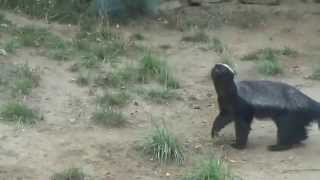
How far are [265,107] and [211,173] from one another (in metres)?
1.24

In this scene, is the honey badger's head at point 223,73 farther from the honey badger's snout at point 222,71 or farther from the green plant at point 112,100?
the green plant at point 112,100

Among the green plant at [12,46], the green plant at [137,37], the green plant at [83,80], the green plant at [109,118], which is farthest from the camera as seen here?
the green plant at [137,37]

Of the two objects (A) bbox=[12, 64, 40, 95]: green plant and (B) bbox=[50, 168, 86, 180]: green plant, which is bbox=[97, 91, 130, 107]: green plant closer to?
(A) bbox=[12, 64, 40, 95]: green plant

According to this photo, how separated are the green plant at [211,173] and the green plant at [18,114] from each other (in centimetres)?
204

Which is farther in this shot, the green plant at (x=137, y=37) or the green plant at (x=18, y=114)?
the green plant at (x=137, y=37)

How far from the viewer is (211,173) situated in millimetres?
6352

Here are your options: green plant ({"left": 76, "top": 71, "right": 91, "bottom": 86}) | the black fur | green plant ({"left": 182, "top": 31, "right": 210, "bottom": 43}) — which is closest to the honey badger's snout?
the black fur

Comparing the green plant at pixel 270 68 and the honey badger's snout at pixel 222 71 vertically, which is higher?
the honey badger's snout at pixel 222 71

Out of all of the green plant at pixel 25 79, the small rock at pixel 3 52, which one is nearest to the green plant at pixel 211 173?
the green plant at pixel 25 79

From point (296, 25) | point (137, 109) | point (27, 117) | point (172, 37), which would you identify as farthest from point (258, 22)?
point (27, 117)

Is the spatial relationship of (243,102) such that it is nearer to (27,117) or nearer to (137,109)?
(137,109)

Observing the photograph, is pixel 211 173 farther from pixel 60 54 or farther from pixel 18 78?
pixel 60 54

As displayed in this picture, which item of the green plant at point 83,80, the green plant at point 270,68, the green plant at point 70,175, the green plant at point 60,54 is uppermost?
the green plant at point 70,175

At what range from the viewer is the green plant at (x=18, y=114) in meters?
7.77
